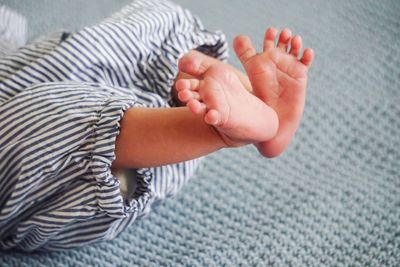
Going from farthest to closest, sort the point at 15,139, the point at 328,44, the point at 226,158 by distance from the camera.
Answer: the point at 328,44 → the point at 226,158 → the point at 15,139

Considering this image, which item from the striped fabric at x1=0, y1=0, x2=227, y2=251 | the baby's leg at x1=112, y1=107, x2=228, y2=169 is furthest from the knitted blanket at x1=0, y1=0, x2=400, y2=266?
the baby's leg at x1=112, y1=107, x2=228, y2=169

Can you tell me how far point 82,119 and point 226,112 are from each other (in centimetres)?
17

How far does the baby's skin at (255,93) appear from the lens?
48cm

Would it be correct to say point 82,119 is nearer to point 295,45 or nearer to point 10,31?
point 295,45

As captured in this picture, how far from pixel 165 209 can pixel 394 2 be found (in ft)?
1.87

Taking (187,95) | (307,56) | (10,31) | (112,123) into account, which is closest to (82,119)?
(112,123)

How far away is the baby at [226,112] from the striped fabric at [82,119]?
0.04m

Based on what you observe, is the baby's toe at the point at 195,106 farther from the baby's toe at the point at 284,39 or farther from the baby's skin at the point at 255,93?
the baby's toe at the point at 284,39

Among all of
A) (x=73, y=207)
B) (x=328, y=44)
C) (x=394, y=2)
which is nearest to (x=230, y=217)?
(x=73, y=207)

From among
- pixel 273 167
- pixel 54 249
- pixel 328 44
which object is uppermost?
pixel 328 44

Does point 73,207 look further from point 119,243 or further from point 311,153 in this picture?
point 311,153

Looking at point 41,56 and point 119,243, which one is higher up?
point 41,56

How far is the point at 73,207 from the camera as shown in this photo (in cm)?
59

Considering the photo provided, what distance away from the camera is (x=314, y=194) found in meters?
0.72
